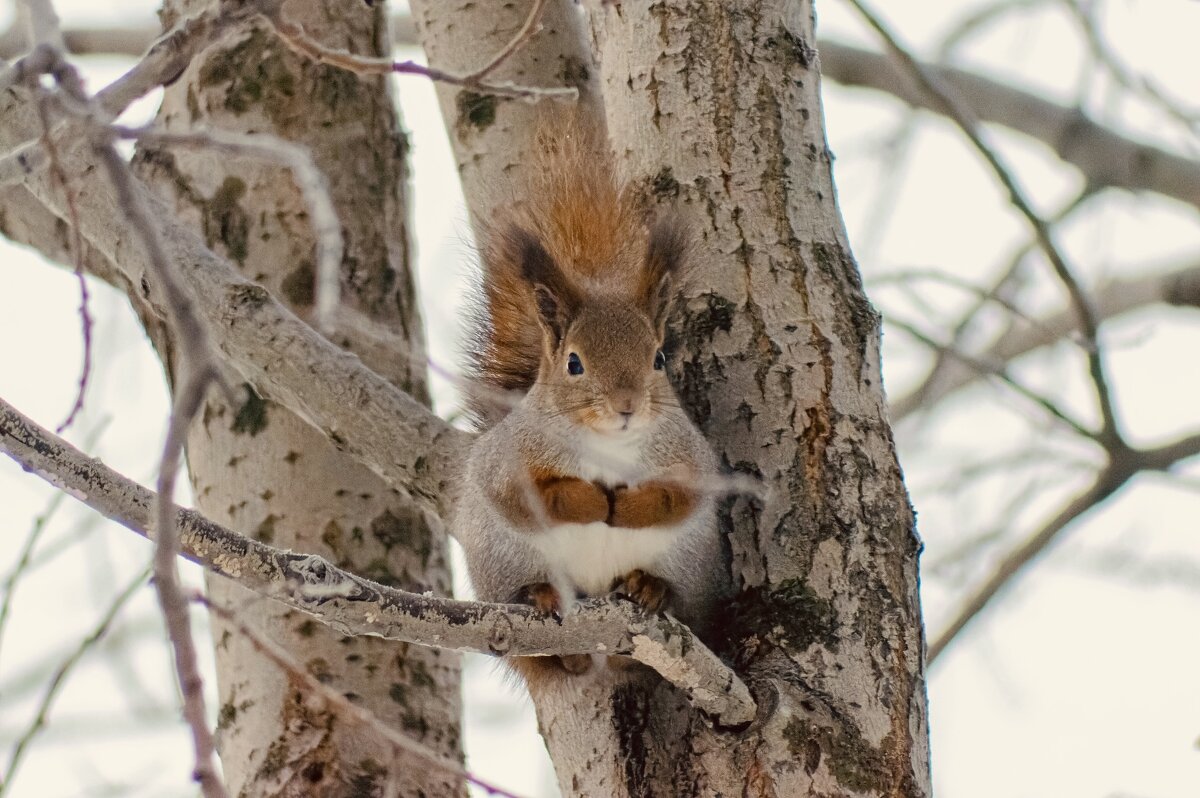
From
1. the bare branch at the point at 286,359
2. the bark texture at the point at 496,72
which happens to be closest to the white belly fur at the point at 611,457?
the bare branch at the point at 286,359

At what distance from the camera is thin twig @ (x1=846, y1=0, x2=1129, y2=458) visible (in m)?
2.44

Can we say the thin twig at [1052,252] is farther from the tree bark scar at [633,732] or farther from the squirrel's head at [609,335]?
the tree bark scar at [633,732]

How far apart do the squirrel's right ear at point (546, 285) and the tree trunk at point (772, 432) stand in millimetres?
168

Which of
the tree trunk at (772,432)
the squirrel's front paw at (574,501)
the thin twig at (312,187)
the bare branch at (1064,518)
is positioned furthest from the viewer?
the bare branch at (1064,518)

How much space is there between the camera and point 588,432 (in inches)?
74.9

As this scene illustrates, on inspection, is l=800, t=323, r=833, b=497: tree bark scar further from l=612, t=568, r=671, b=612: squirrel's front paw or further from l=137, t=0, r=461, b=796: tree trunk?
l=137, t=0, r=461, b=796: tree trunk

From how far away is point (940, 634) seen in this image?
2828 mm

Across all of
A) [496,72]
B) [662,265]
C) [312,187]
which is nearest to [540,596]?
[662,265]

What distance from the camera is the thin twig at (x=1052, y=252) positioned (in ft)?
8.00

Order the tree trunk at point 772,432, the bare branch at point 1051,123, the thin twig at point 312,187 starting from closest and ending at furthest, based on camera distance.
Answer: the thin twig at point 312,187
the tree trunk at point 772,432
the bare branch at point 1051,123

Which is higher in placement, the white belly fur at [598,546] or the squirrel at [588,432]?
the squirrel at [588,432]

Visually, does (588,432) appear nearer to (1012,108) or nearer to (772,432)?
(772,432)

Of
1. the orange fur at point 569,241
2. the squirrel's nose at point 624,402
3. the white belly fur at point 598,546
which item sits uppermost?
the orange fur at point 569,241

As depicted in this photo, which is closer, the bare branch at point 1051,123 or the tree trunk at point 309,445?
the tree trunk at point 309,445
